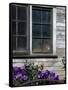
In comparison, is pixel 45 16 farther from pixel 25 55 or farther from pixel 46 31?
pixel 25 55

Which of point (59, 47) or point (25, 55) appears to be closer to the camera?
point (25, 55)

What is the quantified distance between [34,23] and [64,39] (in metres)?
0.47

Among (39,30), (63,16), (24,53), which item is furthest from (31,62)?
(63,16)

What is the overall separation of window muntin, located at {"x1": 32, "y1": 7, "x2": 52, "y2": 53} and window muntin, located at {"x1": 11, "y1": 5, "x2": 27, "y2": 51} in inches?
4.8

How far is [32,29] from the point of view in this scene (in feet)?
14.3

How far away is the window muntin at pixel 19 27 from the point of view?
168 inches

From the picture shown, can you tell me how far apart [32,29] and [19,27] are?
176 mm

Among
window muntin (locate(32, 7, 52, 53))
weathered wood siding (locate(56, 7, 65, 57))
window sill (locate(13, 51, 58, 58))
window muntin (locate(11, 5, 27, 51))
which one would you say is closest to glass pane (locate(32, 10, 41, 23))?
window muntin (locate(32, 7, 52, 53))

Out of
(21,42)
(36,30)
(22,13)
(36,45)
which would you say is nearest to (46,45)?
(36,45)

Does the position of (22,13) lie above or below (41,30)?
above

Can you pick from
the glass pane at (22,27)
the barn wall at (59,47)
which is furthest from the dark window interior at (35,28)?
the barn wall at (59,47)

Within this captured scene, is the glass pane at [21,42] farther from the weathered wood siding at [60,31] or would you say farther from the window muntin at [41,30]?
the weathered wood siding at [60,31]

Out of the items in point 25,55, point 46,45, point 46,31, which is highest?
point 46,31

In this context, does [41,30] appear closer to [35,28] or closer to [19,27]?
[35,28]
